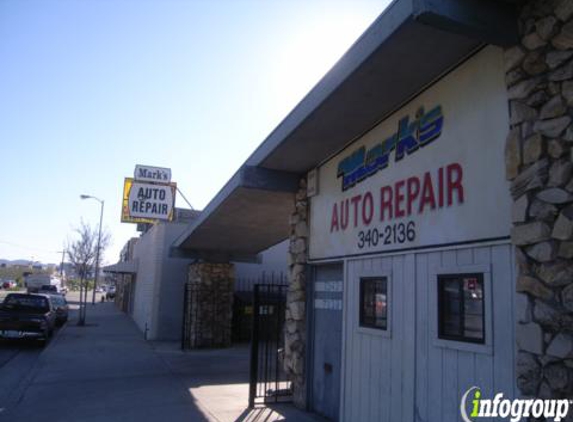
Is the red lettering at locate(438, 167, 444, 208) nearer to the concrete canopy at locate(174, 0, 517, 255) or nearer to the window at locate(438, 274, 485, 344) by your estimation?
the window at locate(438, 274, 485, 344)

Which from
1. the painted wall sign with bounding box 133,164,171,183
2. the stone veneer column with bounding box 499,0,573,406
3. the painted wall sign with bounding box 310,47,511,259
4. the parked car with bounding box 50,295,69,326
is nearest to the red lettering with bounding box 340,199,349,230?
the painted wall sign with bounding box 310,47,511,259

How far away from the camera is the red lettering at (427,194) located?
5.54 m

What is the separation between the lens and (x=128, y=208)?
23.6m

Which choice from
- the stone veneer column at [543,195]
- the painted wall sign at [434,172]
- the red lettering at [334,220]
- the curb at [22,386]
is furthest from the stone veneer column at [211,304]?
the stone veneer column at [543,195]

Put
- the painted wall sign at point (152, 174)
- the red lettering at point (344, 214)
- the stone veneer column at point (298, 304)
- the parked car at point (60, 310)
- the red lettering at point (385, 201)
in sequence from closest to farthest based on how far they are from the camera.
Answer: the red lettering at point (385, 201) < the red lettering at point (344, 214) < the stone veneer column at point (298, 304) < the parked car at point (60, 310) < the painted wall sign at point (152, 174)

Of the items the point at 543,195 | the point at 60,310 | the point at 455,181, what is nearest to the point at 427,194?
the point at 455,181

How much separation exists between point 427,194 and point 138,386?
745 cm

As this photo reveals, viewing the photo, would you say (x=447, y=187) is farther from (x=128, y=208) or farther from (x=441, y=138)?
(x=128, y=208)

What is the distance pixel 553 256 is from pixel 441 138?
2.05m

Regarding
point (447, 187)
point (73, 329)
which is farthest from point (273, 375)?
point (73, 329)

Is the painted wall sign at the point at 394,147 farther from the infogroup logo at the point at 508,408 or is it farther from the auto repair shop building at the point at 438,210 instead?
the infogroup logo at the point at 508,408

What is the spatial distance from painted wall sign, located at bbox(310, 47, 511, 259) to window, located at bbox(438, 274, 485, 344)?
0.40m

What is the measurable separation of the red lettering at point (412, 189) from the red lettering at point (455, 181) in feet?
1.82

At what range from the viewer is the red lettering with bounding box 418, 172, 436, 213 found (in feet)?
18.2
